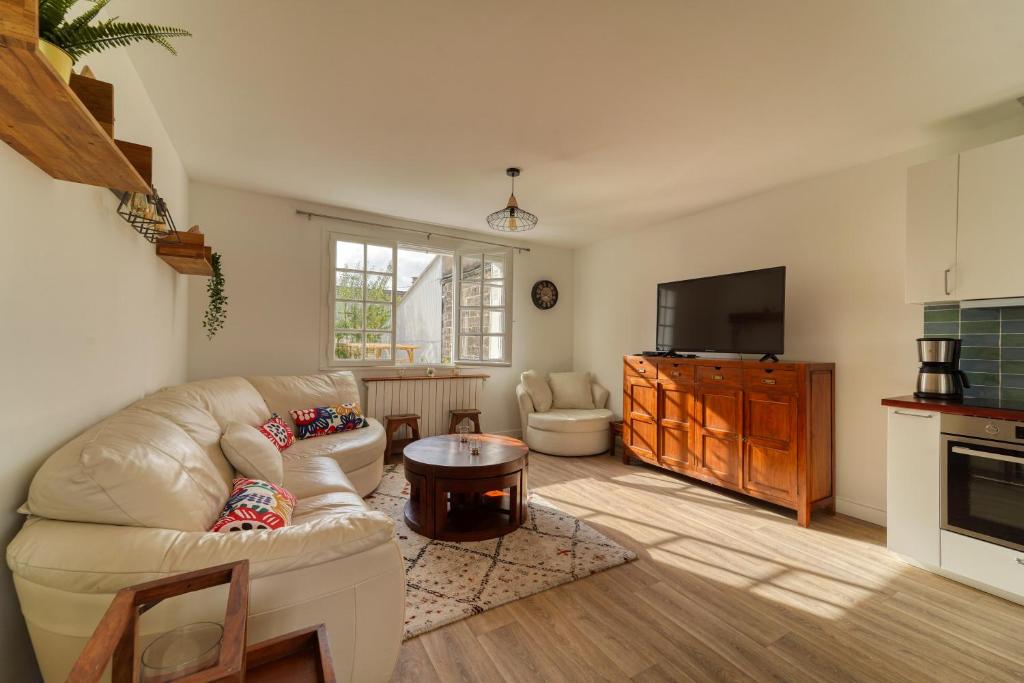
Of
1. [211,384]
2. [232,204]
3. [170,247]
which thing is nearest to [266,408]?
[211,384]

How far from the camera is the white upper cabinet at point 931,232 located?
7.97ft

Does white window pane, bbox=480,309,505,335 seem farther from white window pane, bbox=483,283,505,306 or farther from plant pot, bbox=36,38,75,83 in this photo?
plant pot, bbox=36,38,75,83

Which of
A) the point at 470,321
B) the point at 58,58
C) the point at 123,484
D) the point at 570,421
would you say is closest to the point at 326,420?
the point at 470,321

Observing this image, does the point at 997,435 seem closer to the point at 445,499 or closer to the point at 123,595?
the point at 445,499

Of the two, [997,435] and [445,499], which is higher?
[997,435]

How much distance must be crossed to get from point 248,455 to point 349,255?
112 inches

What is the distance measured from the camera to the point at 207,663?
2.43ft

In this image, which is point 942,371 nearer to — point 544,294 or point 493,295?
point 544,294

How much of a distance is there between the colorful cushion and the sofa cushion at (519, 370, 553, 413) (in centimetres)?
328

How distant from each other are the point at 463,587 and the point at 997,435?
274 centimetres

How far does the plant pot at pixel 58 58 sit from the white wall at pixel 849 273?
4.15 metres

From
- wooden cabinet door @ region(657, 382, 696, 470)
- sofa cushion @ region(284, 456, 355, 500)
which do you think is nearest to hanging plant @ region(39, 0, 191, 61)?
sofa cushion @ region(284, 456, 355, 500)

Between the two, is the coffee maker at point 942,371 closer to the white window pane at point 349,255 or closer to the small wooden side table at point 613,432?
the small wooden side table at point 613,432

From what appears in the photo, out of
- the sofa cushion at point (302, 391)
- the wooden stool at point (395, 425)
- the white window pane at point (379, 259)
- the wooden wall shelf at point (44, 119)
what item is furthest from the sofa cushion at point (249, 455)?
the white window pane at point (379, 259)
